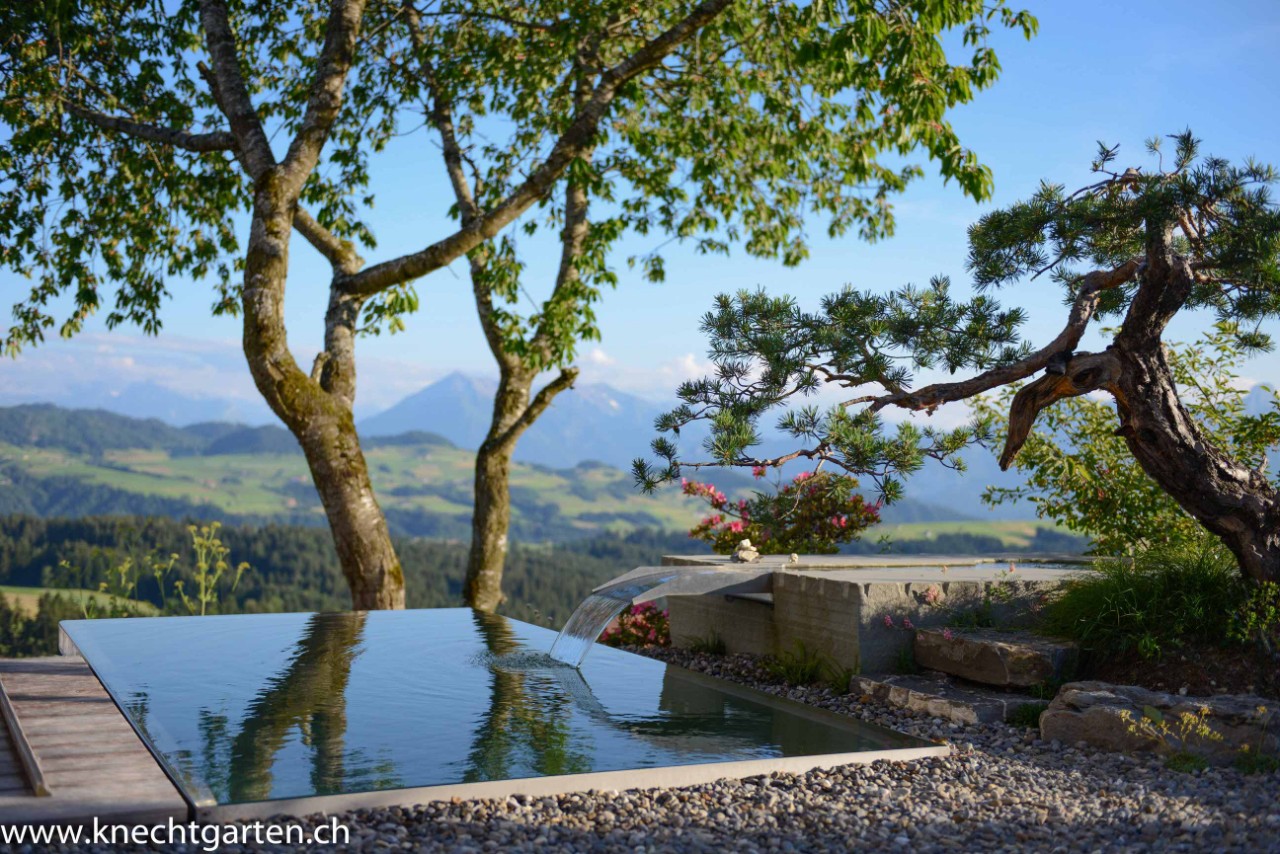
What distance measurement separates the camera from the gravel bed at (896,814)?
3.00 metres

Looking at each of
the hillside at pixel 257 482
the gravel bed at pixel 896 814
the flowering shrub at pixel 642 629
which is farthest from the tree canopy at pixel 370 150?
the hillside at pixel 257 482

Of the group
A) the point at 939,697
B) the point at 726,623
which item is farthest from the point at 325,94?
the point at 939,697

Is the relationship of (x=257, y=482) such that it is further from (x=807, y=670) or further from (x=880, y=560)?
(x=807, y=670)

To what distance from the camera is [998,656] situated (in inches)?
197

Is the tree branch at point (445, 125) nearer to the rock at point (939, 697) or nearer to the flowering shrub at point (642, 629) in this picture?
the flowering shrub at point (642, 629)

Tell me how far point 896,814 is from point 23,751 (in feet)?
8.96

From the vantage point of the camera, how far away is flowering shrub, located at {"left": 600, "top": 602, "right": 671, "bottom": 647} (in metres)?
7.84

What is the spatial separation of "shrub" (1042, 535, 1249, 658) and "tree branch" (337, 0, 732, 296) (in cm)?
467

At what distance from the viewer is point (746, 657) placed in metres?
6.34

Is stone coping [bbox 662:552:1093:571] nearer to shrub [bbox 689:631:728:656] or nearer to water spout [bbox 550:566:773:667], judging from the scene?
water spout [bbox 550:566:773:667]

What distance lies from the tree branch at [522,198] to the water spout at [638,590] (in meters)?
3.06

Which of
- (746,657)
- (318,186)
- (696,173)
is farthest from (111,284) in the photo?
(746,657)

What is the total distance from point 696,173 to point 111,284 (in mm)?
5297

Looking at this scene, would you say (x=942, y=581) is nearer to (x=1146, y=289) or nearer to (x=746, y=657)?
(x=746, y=657)
